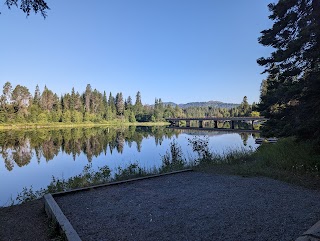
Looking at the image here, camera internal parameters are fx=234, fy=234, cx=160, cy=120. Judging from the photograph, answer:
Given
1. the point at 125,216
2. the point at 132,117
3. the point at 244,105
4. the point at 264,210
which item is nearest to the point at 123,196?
the point at 125,216

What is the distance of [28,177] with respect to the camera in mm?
12344

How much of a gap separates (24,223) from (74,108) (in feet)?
257

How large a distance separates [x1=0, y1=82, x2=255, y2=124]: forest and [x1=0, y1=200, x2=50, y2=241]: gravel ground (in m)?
54.5

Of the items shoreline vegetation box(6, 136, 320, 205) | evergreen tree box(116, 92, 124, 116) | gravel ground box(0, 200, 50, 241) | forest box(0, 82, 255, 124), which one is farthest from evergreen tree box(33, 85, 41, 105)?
gravel ground box(0, 200, 50, 241)

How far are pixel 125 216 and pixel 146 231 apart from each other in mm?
750

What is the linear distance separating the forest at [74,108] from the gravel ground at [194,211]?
51.9m

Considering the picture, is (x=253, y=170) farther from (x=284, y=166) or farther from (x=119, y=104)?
(x=119, y=104)

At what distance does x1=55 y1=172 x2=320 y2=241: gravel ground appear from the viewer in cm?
351

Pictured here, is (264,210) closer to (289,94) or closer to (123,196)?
(123,196)

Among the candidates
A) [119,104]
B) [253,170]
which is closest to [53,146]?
[253,170]

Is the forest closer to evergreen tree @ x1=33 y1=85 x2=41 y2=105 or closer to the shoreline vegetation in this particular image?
evergreen tree @ x1=33 y1=85 x2=41 y2=105

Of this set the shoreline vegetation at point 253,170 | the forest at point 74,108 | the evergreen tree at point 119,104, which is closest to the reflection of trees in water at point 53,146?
the shoreline vegetation at point 253,170

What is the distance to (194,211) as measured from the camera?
440 centimetres

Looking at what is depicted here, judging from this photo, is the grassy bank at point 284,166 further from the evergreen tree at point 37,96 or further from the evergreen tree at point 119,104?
the evergreen tree at point 119,104
